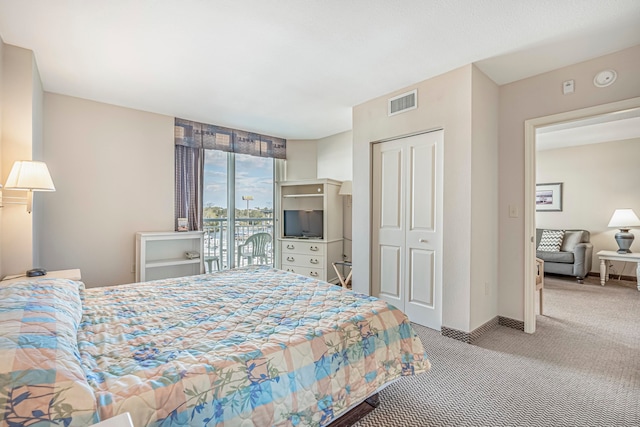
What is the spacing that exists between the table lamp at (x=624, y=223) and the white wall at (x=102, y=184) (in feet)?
23.1

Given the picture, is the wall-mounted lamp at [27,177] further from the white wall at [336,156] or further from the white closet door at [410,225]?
the white wall at [336,156]

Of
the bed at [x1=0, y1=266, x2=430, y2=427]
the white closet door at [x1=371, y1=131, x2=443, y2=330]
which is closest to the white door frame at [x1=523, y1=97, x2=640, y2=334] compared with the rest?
the white closet door at [x1=371, y1=131, x2=443, y2=330]

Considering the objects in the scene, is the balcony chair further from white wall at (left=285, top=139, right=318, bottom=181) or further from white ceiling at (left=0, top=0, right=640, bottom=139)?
white ceiling at (left=0, top=0, right=640, bottom=139)

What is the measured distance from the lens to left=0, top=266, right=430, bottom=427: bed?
0.86 meters

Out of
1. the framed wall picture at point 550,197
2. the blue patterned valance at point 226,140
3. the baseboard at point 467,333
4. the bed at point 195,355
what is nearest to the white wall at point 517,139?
the baseboard at point 467,333

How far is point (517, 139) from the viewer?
3.02 metres

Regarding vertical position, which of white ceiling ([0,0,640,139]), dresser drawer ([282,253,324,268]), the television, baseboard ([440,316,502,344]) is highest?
white ceiling ([0,0,640,139])

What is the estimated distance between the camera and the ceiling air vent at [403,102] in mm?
3096

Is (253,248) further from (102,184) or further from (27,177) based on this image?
(27,177)

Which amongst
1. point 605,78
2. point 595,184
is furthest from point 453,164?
point 595,184

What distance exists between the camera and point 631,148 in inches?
201

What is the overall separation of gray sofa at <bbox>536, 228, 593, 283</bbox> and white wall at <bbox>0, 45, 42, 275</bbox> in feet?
23.4

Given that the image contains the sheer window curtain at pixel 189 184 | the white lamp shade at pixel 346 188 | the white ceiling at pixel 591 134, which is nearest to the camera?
the sheer window curtain at pixel 189 184

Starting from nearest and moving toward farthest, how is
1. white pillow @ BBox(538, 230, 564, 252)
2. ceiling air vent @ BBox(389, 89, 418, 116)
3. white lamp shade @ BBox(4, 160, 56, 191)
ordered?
1. white lamp shade @ BBox(4, 160, 56, 191)
2. ceiling air vent @ BBox(389, 89, 418, 116)
3. white pillow @ BBox(538, 230, 564, 252)
